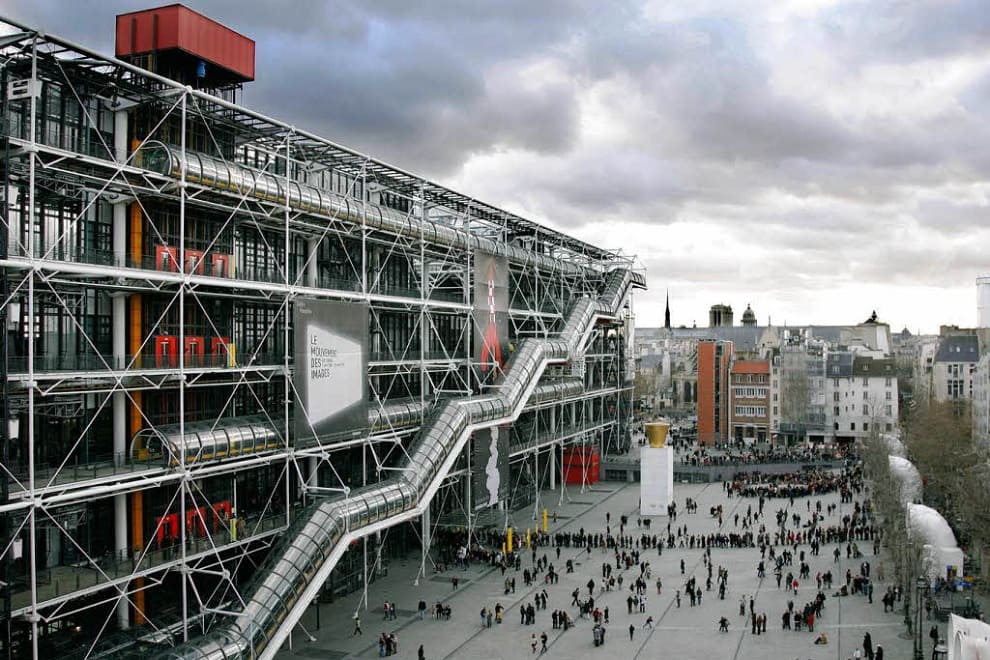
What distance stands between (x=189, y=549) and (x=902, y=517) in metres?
24.5

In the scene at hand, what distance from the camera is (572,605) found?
101 ft

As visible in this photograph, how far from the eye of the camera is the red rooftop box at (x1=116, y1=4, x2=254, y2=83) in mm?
26344

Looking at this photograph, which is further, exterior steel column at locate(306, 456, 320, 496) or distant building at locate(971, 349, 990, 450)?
distant building at locate(971, 349, 990, 450)

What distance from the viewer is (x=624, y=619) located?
2939 cm

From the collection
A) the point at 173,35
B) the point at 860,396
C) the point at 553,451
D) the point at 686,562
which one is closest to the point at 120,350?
the point at 173,35

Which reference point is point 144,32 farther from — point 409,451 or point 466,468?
point 466,468

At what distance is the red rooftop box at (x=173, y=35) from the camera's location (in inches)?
1037

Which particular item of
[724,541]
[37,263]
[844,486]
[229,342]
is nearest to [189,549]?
[229,342]

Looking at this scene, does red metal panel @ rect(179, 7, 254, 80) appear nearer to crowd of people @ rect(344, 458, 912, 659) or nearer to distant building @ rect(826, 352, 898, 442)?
crowd of people @ rect(344, 458, 912, 659)

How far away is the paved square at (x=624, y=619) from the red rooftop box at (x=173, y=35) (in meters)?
17.1

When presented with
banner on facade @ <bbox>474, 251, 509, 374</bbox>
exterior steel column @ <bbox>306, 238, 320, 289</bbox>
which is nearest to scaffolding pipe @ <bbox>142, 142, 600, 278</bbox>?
banner on facade @ <bbox>474, 251, 509, 374</bbox>

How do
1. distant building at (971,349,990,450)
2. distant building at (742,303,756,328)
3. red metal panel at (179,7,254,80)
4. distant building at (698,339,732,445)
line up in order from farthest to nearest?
distant building at (742,303,756,328), distant building at (698,339,732,445), distant building at (971,349,990,450), red metal panel at (179,7,254,80)

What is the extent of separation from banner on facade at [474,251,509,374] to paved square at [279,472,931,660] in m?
8.36

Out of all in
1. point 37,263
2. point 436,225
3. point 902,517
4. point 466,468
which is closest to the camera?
point 37,263
